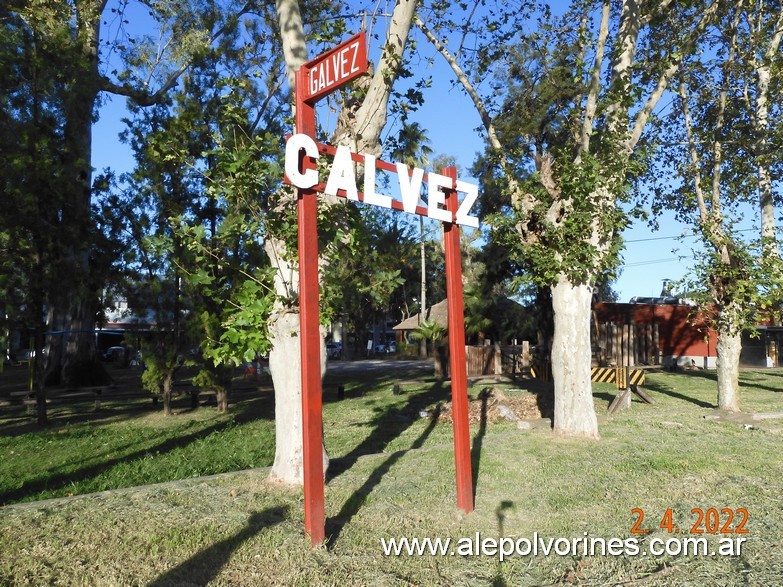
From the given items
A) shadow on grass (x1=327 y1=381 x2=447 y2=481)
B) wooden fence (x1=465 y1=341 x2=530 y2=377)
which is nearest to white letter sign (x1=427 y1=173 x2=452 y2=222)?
shadow on grass (x1=327 y1=381 x2=447 y2=481)

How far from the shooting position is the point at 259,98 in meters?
20.6

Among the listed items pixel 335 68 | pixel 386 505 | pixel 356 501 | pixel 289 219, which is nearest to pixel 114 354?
pixel 289 219

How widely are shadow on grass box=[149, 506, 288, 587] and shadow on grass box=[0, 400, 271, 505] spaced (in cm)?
342

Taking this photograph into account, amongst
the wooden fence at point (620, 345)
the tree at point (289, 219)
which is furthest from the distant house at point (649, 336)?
the tree at point (289, 219)

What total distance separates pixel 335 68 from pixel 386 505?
409cm

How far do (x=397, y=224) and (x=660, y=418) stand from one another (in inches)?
1237

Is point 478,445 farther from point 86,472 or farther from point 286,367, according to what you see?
point 86,472

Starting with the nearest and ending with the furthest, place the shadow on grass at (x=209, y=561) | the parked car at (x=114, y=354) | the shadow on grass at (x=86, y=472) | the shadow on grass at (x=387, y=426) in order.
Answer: the shadow on grass at (x=209, y=561), the shadow on grass at (x=86, y=472), the shadow on grass at (x=387, y=426), the parked car at (x=114, y=354)

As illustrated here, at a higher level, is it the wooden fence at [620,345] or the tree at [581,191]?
the tree at [581,191]

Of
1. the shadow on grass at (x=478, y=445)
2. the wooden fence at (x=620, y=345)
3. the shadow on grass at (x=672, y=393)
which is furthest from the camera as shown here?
the wooden fence at (x=620, y=345)

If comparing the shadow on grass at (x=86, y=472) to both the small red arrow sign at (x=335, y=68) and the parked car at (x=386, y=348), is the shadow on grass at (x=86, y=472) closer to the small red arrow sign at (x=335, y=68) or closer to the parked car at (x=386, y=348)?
the small red arrow sign at (x=335, y=68)

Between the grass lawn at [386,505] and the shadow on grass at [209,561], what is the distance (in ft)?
0.06

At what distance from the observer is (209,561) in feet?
15.4

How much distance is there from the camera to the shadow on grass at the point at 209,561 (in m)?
4.35
